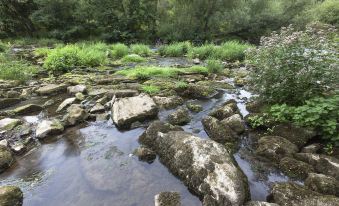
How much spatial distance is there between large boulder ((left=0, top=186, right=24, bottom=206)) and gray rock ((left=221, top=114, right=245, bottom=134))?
4.24m

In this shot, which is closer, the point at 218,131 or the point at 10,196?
the point at 10,196

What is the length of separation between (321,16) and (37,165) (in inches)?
1607

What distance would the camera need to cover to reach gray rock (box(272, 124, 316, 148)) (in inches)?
210

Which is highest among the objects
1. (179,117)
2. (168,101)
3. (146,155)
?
(146,155)

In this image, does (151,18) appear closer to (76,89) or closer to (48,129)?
(76,89)

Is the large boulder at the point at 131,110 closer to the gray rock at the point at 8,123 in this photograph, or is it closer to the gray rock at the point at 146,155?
the gray rock at the point at 146,155

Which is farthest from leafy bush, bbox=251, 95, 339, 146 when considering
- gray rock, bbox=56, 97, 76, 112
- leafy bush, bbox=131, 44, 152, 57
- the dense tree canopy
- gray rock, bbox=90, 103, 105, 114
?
the dense tree canopy

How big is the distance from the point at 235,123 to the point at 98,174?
10.3 ft

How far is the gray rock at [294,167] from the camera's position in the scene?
4.58 metres

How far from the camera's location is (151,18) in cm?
3103

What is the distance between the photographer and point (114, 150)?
18.8 feet

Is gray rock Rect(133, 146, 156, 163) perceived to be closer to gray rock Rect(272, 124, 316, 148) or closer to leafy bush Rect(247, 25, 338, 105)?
gray rock Rect(272, 124, 316, 148)

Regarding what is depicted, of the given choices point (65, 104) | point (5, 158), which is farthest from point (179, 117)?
point (5, 158)

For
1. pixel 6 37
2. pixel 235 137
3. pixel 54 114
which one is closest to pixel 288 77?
pixel 235 137
